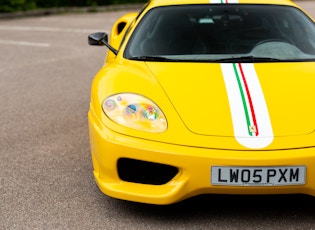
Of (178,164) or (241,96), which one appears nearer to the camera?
(178,164)

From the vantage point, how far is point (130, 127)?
10.9 feet

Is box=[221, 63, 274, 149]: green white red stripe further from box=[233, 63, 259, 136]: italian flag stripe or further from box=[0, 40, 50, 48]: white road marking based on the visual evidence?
box=[0, 40, 50, 48]: white road marking

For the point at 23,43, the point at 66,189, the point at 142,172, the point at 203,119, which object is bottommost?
the point at 23,43

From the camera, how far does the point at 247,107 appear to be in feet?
11.1

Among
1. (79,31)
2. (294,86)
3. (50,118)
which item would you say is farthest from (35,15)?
(294,86)

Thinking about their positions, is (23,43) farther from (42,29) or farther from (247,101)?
(247,101)

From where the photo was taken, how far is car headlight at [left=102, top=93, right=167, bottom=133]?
3322 millimetres

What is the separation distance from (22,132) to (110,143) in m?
2.20

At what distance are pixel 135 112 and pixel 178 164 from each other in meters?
0.48

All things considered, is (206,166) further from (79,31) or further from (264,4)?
(79,31)

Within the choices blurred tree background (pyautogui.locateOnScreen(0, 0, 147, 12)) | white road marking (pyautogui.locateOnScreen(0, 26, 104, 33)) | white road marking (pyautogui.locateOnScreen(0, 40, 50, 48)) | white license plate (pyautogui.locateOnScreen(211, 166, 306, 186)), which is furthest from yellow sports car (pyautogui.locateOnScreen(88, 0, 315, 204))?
blurred tree background (pyautogui.locateOnScreen(0, 0, 147, 12))

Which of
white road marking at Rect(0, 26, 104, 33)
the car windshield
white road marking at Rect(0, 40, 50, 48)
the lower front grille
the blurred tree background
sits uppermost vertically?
the car windshield

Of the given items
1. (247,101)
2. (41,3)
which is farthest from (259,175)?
(41,3)

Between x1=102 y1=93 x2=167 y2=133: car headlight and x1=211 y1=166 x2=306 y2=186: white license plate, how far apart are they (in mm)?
423
